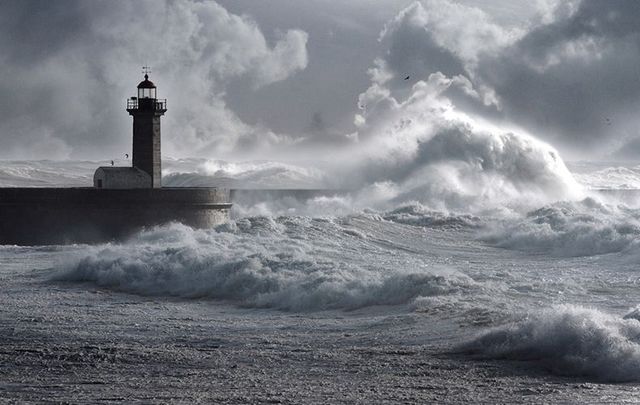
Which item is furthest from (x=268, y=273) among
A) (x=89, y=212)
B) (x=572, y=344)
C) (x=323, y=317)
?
(x=89, y=212)

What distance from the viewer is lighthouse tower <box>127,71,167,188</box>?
21953 mm

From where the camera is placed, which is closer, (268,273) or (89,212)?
(268,273)

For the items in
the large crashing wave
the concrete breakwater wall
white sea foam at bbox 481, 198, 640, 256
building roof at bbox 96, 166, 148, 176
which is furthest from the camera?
building roof at bbox 96, 166, 148, 176

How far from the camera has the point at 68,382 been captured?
7723mm

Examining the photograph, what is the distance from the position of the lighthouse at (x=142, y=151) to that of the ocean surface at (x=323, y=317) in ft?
5.58

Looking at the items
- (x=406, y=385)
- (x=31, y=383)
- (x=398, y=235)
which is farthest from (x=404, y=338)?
(x=398, y=235)

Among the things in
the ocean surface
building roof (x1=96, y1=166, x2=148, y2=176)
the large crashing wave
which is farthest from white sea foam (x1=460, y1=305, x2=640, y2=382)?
building roof (x1=96, y1=166, x2=148, y2=176)

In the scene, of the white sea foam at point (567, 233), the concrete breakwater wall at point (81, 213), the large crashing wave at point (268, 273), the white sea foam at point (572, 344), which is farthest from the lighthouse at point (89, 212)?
the white sea foam at point (572, 344)

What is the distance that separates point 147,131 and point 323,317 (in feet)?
39.4

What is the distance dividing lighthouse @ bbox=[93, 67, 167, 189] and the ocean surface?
1701 millimetres

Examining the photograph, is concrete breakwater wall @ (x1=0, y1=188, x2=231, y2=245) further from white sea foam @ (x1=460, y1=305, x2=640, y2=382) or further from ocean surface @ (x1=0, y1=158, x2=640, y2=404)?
white sea foam @ (x1=460, y1=305, x2=640, y2=382)

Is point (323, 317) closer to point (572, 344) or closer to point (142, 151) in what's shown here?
point (572, 344)

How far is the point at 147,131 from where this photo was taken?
22094mm

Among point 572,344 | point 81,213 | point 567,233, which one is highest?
point 81,213
